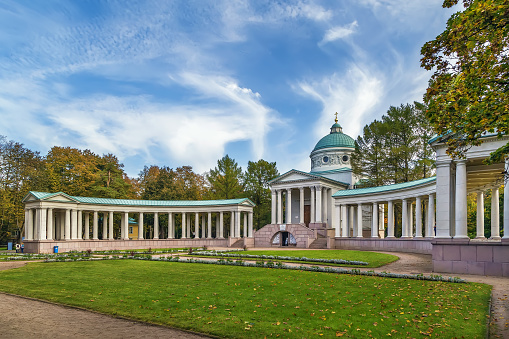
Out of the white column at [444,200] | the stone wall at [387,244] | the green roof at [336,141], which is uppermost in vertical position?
the green roof at [336,141]

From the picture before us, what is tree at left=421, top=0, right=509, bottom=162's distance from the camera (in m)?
10.1

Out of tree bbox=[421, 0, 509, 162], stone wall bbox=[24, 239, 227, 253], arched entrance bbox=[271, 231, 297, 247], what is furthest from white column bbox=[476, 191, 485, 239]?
stone wall bbox=[24, 239, 227, 253]

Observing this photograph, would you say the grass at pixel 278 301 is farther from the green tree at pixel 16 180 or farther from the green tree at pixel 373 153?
the green tree at pixel 16 180

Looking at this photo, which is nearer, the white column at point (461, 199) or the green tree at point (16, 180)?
the white column at point (461, 199)

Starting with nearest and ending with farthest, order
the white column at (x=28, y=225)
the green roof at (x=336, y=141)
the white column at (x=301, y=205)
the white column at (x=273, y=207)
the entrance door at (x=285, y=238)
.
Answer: the white column at (x=28, y=225)
the entrance door at (x=285, y=238)
the white column at (x=301, y=205)
the white column at (x=273, y=207)
the green roof at (x=336, y=141)

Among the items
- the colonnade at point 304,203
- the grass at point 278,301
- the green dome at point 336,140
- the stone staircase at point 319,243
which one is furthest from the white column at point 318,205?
the grass at point 278,301

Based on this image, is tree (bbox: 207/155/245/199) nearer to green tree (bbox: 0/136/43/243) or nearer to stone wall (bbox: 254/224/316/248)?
stone wall (bbox: 254/224/316/248)

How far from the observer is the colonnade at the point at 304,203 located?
2650 inches

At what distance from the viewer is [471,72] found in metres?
10.7

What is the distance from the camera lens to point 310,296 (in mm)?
15336

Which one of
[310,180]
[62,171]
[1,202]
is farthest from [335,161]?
[1,202]

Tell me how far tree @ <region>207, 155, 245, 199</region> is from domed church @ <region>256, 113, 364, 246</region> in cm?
1412

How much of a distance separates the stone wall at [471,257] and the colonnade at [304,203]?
136 ft

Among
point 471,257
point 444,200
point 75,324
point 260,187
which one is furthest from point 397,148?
point 75,324
